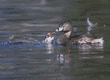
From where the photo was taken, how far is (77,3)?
6.14 meters

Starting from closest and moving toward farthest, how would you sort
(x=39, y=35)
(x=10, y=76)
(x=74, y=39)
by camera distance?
1. (x=10, y=76)
2. (x=74, y=39)
3. (x=39, y=35)

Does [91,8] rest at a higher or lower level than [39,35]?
higher

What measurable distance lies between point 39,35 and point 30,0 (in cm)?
141

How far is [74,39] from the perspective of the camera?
188 inches

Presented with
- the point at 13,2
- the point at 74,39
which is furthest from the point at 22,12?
the point at 74,39

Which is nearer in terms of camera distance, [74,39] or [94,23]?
[74,39]

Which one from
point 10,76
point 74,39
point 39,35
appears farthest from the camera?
point 39,35

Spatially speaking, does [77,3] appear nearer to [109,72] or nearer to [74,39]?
[74,39]

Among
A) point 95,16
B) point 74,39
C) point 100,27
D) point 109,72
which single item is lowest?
point 109,72

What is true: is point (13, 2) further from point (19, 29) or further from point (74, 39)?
point (74, 39)

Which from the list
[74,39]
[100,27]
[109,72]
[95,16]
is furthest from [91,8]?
[109,72]

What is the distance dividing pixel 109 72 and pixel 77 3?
15.5 ft

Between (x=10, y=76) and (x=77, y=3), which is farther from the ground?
(x=77, y=3)

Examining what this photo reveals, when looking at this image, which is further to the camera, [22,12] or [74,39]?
[22,12]
